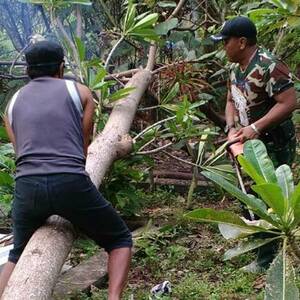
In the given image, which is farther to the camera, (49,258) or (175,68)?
A: (175,68)

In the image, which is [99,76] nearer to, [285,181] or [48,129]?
[48,129]

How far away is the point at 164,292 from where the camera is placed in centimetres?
276

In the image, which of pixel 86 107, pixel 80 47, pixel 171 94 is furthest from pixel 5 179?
pixel 171 94

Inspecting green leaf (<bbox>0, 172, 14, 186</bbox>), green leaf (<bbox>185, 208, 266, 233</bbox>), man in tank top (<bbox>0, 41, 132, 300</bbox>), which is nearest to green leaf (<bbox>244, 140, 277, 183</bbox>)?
green leaf (<bbox>185, 208, 266, 233</bbox>)

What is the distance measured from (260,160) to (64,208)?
29.9 inches

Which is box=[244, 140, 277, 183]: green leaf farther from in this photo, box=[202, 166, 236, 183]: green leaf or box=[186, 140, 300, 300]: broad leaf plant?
box=[202, 166, 236, 183]: green leaf

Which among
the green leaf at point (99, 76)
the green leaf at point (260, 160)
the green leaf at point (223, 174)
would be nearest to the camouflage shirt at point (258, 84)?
the green leaf at point (223, 174)

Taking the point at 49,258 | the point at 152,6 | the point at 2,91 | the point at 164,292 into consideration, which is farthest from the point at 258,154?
the point at 2,91

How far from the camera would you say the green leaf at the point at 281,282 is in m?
1.70

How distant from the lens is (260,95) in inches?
120

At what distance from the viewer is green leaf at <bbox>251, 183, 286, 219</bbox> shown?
5.21 ft

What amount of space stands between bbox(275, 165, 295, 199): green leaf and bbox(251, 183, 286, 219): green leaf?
83 mm

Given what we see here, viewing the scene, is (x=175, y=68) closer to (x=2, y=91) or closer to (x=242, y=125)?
(x=242, y=125)

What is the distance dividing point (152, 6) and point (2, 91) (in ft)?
6.66
